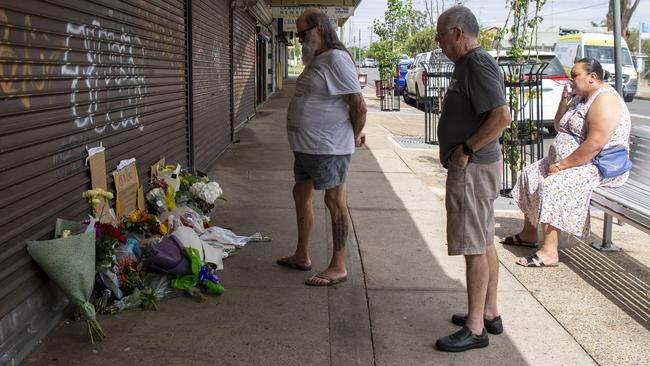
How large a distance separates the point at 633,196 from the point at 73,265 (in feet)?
12.5

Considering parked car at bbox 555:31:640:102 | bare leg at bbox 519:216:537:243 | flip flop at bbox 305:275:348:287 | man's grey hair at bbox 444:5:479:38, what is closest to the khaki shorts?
man's grey hair at bbox 444:5:479:38

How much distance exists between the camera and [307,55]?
172 inches

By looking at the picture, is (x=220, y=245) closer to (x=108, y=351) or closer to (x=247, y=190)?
(x=108, y=351)

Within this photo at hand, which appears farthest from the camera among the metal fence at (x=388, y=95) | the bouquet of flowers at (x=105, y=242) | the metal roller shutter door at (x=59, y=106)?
the metal fence at (x=388, y=95)

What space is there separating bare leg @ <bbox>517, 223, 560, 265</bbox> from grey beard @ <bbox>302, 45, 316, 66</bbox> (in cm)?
220

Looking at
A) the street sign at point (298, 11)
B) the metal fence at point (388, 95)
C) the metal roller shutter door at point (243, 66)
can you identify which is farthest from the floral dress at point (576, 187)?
the street sign at point (298, 11)

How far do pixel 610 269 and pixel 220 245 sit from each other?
9.93ft

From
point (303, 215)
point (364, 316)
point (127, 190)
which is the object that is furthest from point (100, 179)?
point (364, 316)

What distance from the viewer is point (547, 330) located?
384 centimetres

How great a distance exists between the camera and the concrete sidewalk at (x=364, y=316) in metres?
3.45

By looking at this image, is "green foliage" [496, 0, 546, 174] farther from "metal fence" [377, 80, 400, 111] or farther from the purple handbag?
"metal fence" [377, 80, 400, 111]

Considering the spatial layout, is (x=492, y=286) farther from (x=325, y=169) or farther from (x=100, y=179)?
(x=100, y=179)

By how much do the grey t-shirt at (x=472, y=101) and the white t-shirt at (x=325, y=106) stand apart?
34.1 inches

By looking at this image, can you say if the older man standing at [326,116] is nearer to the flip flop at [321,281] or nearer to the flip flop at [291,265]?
the flip flop at [321,281]
